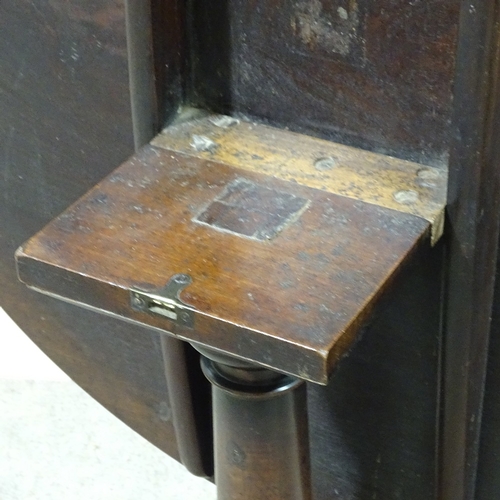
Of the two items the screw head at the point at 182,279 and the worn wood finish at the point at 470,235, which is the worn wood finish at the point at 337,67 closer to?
the worn wood finish at the point at 470,235

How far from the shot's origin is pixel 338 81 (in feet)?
2.41

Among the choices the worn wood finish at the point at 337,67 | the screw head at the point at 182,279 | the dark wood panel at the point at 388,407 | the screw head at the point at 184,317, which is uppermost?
the worn wood finish at the point at 337,67

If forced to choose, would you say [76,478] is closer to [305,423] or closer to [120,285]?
[305,423]

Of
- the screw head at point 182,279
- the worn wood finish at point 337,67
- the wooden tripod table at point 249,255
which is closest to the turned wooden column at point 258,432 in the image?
the wooden tripod table at point 249,255

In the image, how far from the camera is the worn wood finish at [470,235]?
61 centimetres

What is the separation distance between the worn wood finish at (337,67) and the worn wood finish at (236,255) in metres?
0.08

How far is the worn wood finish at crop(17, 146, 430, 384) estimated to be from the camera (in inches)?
23.0

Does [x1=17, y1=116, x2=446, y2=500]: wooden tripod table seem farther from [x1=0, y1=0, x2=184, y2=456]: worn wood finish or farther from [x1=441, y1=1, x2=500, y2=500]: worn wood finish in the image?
[x1=0, y1=0, x2=184, y2=456]: worn wood finish

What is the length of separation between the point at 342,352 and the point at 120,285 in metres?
0.16

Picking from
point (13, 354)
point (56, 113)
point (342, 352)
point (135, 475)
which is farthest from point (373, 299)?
point (13, 354)

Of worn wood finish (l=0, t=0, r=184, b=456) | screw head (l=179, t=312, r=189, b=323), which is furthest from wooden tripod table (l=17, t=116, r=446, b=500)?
worn wood finish (l=0, t=0, r=184, b=456)

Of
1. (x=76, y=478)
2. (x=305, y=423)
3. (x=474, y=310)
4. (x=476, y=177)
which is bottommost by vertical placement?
(x=76, y=478)

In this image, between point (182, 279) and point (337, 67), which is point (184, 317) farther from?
point (337, 67)

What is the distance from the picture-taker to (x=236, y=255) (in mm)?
638
